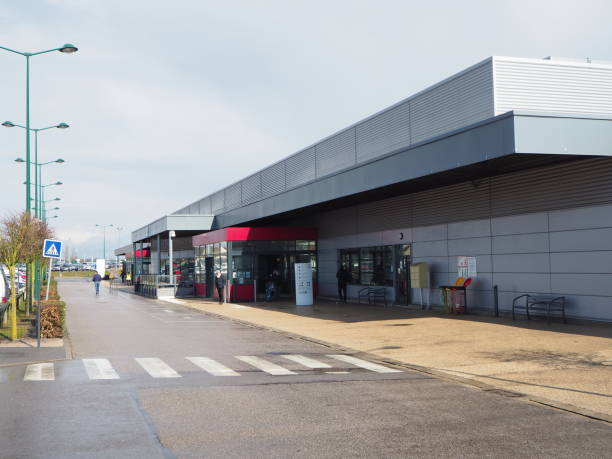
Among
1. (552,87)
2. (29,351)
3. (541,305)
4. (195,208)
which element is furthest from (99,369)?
(195,208)

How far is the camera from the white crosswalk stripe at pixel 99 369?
11.5 metres

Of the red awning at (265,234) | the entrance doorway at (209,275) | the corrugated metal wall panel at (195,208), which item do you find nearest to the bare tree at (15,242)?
the red awning at (265,234)

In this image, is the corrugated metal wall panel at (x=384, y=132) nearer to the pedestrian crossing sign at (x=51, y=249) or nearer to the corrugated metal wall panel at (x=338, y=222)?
the corrugated metal wall panel at (x=338, y=222)

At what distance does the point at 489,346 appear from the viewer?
15227 millimetres

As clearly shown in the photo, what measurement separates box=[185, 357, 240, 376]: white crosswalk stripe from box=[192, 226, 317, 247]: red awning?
67.7ft

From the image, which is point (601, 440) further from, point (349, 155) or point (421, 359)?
point (349, 155)

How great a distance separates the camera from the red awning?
34438 mm

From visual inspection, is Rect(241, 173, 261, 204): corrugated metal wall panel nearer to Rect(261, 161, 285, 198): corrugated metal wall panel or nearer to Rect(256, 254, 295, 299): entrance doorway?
Rect(261, 161, 285, 198): corrugated metal wall panel

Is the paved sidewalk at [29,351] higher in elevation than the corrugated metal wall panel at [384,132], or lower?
lower

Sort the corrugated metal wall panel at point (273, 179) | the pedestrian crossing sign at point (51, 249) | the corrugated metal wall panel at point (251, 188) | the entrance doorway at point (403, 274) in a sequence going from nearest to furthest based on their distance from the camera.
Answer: the pedestrian crossing sign at point (51, 249) → the entrance doorway at point (403, 274) → the corrugated metal wall panel at point (273, 179) → the corrugated metal wall panel at point (251, 188)

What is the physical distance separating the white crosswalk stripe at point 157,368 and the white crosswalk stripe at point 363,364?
354cm

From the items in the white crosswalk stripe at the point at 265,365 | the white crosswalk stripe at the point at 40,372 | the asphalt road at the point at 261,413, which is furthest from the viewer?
the white crosswalk stripe at the point at 265,365

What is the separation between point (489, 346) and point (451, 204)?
10.2 meters

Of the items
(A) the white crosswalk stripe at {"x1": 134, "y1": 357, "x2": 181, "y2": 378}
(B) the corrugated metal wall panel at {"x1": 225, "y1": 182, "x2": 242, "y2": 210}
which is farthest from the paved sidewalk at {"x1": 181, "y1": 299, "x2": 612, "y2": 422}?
(B) the corrugated metal wall panel at {"x1": 225, "y1": 182, "x2": 242, "y2": 210}
